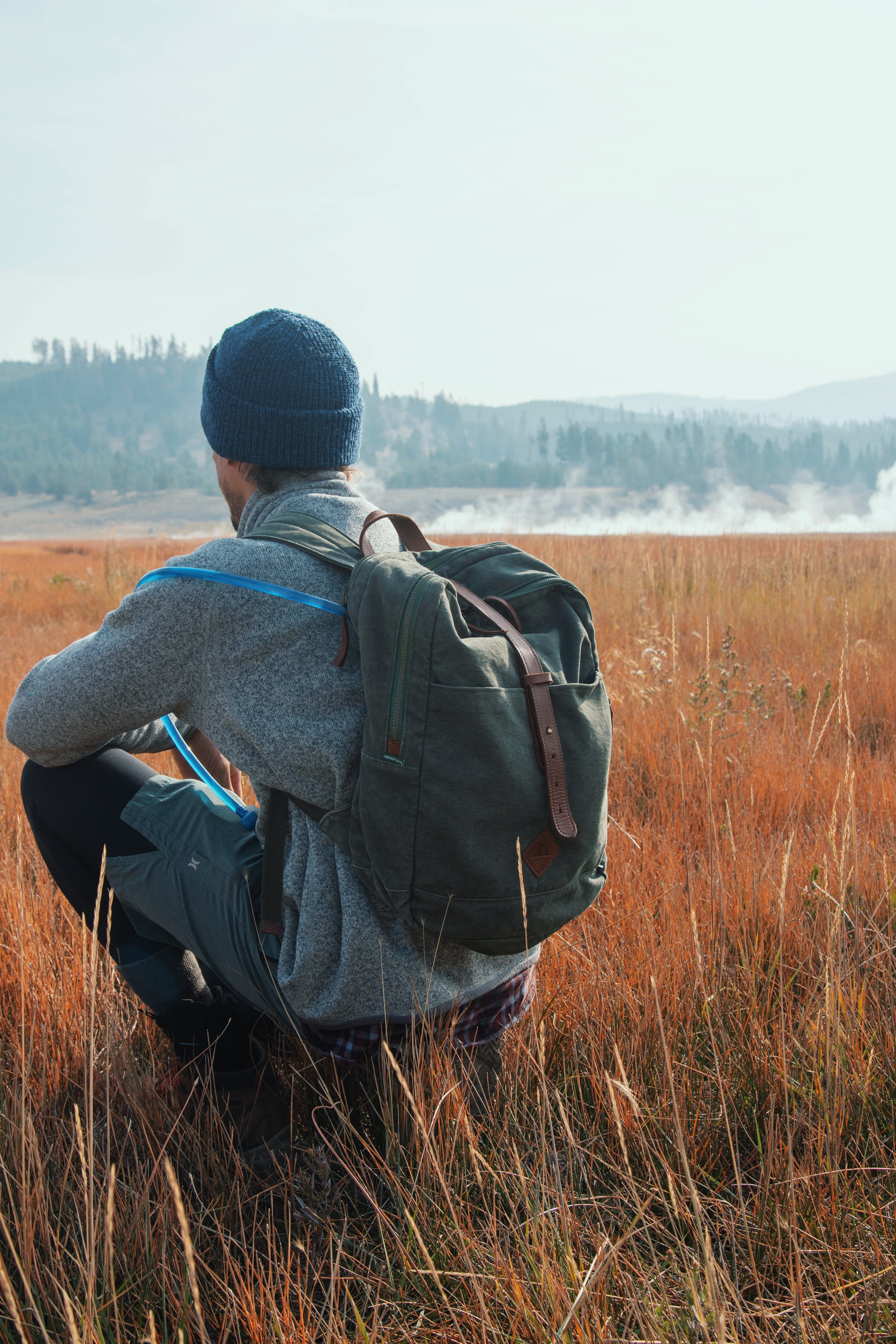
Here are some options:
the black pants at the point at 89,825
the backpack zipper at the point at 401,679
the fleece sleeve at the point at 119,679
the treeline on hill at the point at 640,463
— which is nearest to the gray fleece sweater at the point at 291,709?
the fleece sleeve at the point at 119,679

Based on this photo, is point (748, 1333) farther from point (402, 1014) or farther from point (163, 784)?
point (163, 784)

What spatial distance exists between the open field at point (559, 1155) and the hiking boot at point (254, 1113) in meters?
0.04

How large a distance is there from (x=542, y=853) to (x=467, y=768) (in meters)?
0.18

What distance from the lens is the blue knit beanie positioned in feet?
4.89

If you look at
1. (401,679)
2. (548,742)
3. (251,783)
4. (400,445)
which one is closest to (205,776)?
(251,783)

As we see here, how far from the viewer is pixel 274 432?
1497 mm

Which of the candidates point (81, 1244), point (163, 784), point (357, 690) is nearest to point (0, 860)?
point (163, 784)

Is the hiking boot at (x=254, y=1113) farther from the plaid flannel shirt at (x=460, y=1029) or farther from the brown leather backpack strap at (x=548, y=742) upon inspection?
the brown leather backpack strap at (x=548, y=742)

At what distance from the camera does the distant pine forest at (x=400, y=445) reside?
125438 mm

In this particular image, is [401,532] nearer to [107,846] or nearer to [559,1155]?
[107,846]

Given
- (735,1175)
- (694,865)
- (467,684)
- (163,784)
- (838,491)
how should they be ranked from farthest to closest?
(838,491) → (694,865) → (163,784) → (735,1175) → (467,684)

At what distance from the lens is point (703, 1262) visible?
1.15m

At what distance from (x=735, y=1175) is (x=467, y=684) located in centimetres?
85

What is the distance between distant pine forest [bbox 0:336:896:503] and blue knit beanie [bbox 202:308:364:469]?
94.7 meters
